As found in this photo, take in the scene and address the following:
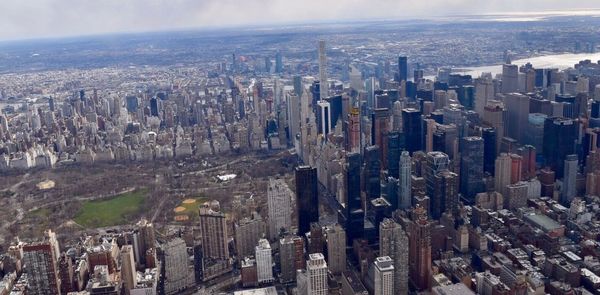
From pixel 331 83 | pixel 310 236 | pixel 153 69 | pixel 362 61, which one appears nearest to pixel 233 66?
pixel 153 69

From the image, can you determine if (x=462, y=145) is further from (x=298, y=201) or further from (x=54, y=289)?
(x=54, y=289)

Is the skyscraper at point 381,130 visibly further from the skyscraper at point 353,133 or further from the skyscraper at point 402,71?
the skyscraper at point 402,71

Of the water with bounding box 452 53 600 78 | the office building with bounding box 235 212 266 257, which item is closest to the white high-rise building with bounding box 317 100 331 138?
the office building with bounding box 235 212 266 257

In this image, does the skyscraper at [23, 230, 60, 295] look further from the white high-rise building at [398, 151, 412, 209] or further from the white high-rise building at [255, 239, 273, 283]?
the white high-rise building at [398, 151, 412, 209]

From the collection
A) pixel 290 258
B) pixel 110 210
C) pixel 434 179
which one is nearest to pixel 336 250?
pixel 290 258

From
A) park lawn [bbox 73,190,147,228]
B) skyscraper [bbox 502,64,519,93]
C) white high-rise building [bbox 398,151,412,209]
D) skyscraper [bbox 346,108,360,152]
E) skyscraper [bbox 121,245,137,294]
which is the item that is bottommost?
park lawn [bbox 73,190,147,228]
